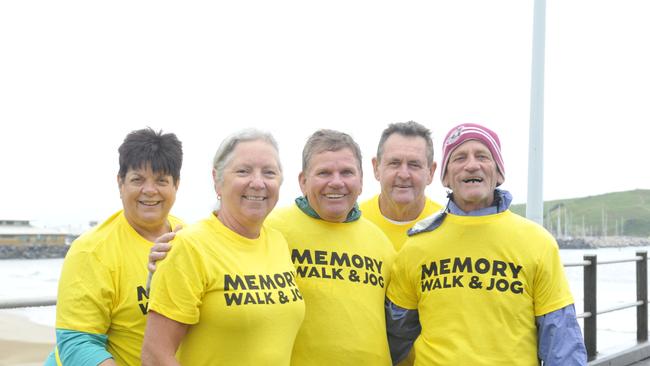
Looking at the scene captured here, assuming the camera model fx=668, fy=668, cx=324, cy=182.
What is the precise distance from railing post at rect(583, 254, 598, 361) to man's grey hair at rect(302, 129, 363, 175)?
5206 millimetres

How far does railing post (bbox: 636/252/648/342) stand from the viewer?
28.3ft

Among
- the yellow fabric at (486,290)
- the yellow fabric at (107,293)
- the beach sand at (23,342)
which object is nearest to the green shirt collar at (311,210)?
the yellow fabric at (486,290)

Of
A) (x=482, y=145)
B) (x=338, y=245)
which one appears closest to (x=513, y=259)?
(x=482, y=145)

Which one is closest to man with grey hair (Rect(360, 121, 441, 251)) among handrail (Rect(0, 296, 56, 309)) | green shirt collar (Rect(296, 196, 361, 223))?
green shirt collar (Rect(296, 196, 361, 223))

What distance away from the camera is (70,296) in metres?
2.55

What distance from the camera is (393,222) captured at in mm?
3584

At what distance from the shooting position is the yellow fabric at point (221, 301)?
2322 mm

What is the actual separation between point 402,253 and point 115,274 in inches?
48.0

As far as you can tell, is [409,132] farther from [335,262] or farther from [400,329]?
[400,329]

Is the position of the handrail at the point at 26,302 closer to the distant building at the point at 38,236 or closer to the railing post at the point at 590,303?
the railing post at the point at 590,303

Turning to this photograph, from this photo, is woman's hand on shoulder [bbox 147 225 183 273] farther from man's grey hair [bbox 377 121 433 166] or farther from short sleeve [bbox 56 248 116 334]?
man's grey hair [bbox 377 121 433 166]

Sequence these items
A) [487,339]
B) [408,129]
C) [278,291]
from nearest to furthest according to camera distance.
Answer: [278,291] < [487,339] < [408,129]

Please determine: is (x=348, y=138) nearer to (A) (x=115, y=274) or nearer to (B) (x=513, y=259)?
(B) (x=513, y=259)

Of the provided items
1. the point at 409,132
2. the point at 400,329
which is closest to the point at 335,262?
the point at 400,329
